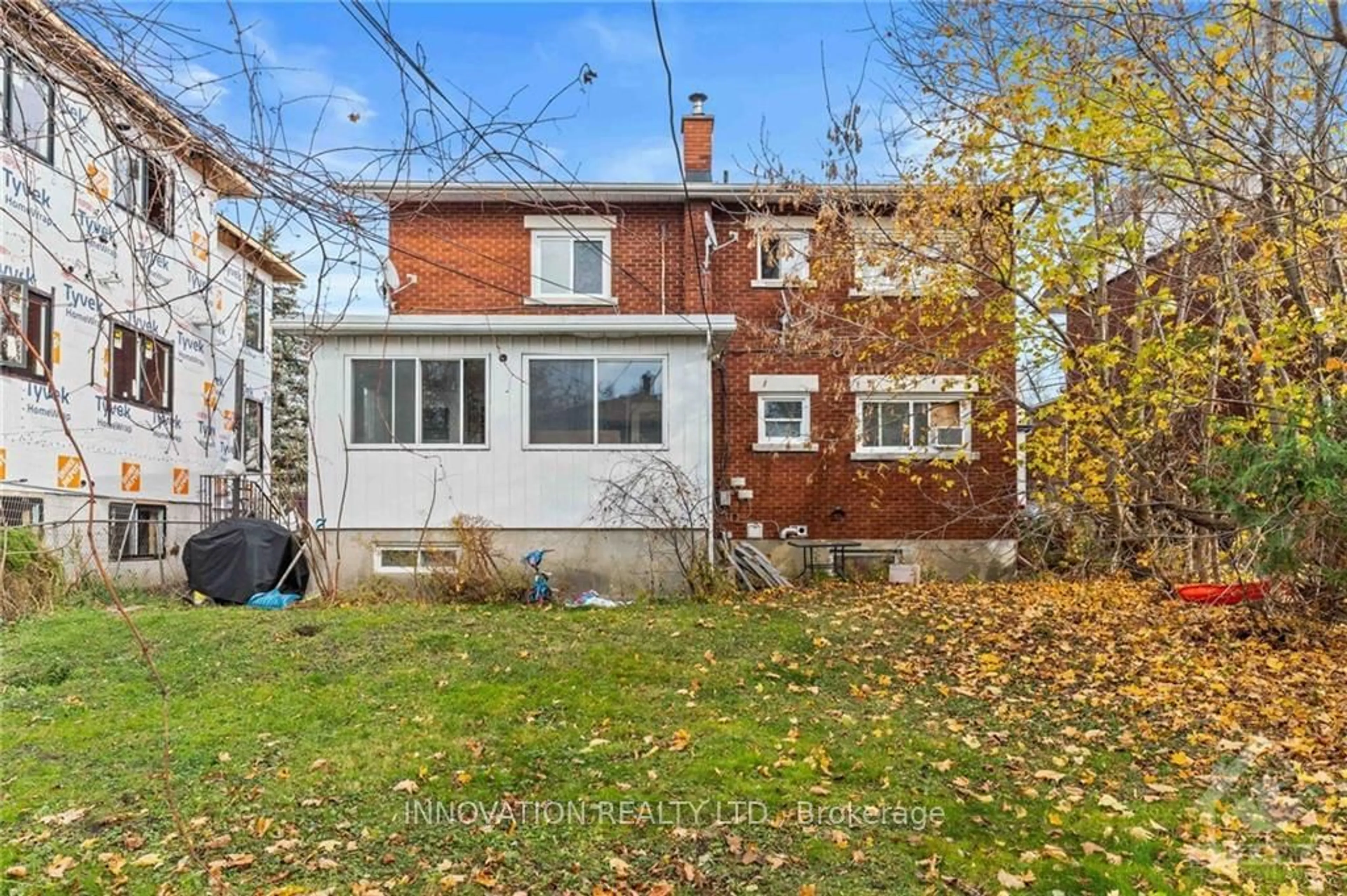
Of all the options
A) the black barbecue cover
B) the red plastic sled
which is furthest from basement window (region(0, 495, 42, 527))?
the red plastic sled

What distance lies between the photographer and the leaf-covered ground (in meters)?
3.83

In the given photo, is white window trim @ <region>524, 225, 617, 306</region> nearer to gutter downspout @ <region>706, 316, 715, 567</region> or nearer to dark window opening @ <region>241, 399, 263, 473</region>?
gutter downspout @ <region>706, 316, 715, 567</region>

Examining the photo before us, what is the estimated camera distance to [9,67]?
2.35 metres

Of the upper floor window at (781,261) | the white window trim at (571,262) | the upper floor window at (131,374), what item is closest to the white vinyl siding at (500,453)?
the white window trim at (571,262)

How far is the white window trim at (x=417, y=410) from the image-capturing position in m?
11.3

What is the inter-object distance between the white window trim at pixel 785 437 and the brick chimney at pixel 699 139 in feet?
14.2

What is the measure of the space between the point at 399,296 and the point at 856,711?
11647 millimetres

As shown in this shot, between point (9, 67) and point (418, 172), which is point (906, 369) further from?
point (9, 67)

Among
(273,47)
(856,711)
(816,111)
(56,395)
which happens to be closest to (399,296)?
(816,111)

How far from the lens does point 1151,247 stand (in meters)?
9.52

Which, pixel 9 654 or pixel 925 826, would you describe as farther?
pixel 9 654

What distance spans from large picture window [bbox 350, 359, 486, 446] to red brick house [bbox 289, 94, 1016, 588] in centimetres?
8

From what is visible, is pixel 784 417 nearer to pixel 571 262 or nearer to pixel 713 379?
pixel 713 379

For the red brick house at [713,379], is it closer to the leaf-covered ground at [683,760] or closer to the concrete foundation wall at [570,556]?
the concrete foundation wall at [570,556]
